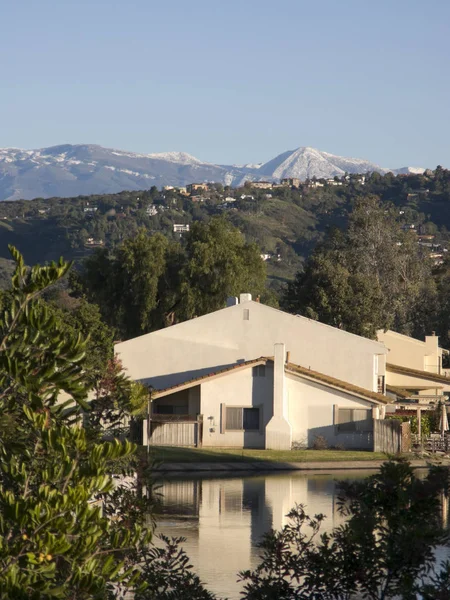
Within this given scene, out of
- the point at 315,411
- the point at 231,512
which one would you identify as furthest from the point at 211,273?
the point at 231,512

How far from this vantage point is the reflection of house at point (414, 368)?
197 ft

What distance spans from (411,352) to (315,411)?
65.8 ft

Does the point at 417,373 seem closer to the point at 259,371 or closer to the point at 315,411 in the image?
the point at 315,411

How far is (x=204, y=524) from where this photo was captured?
91.0ft

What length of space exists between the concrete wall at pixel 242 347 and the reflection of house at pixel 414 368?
4.95 m

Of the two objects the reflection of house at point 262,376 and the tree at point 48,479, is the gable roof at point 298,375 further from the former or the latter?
the tree at point 48,479

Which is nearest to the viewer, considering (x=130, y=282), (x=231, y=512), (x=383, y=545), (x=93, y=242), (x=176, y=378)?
(x=383, y=545)

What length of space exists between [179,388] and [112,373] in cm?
3129

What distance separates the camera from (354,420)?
4781 cm

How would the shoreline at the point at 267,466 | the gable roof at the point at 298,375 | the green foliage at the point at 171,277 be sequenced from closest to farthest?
the shoreline at the point at 267,466
the gable roof at the point at 298,375
the green foliage at the point at 171,277

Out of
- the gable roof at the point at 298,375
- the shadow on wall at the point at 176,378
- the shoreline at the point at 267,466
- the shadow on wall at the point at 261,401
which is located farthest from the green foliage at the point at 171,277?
the shoreline at the point at 267,466

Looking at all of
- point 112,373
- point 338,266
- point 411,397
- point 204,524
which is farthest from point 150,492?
point 338,266

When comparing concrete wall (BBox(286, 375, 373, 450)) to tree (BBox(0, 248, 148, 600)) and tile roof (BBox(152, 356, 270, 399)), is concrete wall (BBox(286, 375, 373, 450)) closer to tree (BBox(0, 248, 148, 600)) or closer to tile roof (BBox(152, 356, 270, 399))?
tile roof (BBox(152, 356, 270, 399))

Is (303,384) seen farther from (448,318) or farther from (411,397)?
(448,318)
